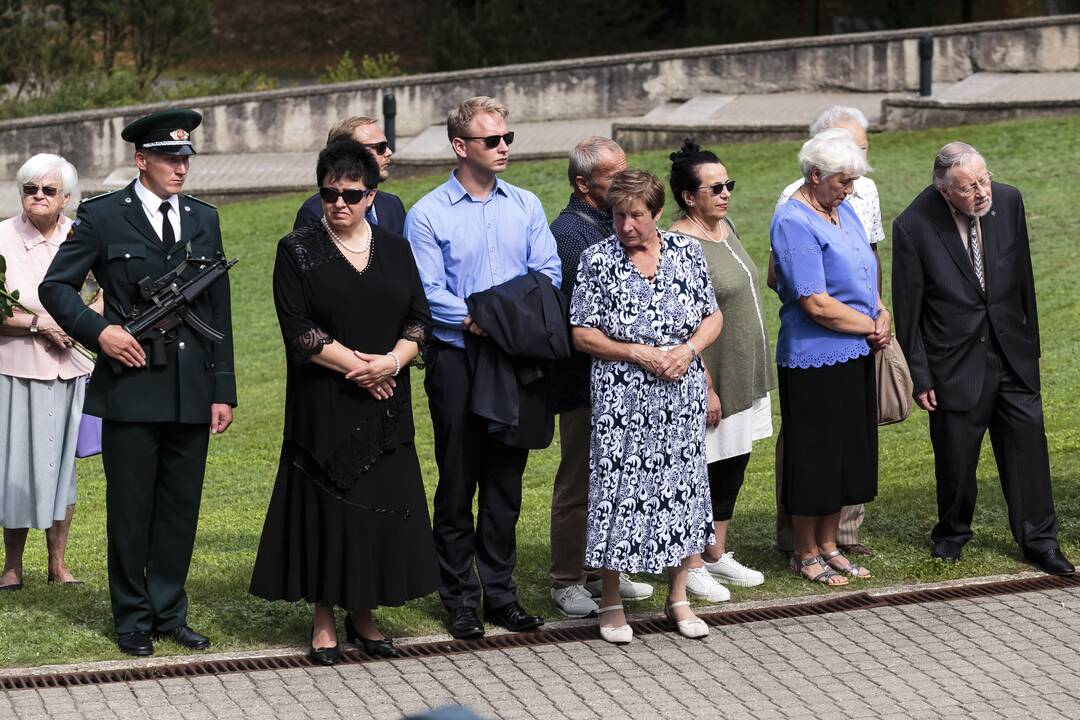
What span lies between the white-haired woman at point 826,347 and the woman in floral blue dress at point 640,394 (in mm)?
759

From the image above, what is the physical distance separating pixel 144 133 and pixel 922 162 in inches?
525

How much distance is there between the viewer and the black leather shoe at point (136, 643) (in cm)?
717

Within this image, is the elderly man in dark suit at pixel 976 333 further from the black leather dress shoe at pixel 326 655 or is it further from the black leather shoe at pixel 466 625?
the black leather dress shoe at pixel 326 655

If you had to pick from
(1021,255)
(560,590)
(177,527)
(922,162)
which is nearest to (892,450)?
(1021,255)

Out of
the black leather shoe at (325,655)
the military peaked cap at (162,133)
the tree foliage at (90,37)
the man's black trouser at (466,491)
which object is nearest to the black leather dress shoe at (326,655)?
the black leather shoe at (325,655)

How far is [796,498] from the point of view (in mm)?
8242

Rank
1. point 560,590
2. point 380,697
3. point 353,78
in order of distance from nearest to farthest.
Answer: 1. point 380,697
2. point 560,590
3. point 353,78

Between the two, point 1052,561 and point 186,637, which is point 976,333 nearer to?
point 1052,561

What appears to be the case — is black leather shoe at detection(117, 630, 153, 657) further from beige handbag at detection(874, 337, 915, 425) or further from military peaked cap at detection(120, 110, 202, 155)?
beige handbag at detection(874, 337, 915, 425)

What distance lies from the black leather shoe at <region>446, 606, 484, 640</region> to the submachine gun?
62.7 inches

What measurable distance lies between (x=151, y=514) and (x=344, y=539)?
2.88 feet

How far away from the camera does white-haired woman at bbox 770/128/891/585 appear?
26.3ft

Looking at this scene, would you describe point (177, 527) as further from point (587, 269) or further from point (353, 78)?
point (353, 78)

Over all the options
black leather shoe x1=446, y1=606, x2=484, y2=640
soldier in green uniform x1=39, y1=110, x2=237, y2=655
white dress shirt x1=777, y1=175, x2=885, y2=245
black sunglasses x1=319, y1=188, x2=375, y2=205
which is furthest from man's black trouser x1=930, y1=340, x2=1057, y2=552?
soldier in green uniform x1=39, y1=110, x2=237, y2=655
